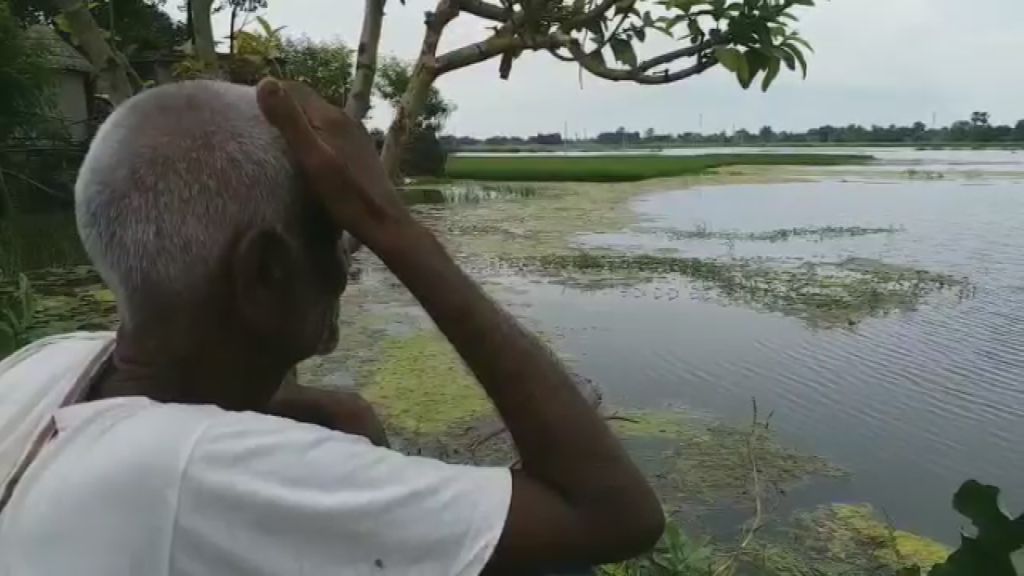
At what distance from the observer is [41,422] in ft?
2.76

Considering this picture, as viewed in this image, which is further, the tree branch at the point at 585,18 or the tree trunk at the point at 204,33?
the tree branch at the point at 585,18

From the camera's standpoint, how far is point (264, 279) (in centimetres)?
84

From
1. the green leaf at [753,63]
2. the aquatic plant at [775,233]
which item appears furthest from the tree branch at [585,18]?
the aquatic plant at [775,233]

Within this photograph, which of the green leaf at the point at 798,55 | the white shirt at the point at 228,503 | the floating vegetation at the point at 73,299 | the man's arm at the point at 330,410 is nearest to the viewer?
the white shirt at the point at 228,503

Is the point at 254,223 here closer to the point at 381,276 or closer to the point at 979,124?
the point at 381,276

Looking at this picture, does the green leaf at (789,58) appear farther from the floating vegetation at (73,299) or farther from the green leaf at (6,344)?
the floating vegetation at (73,299)

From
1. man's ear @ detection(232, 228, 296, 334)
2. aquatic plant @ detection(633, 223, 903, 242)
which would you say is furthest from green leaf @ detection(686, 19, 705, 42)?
aquatic plant @ detection(633, 223, 903, 242)

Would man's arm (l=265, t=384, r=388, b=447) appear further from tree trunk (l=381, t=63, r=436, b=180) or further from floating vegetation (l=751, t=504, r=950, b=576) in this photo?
floating vegetation (l=751, t=504, r=950, b=576)

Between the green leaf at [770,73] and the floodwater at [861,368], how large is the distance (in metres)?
2.97

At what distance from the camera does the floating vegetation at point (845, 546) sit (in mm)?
3699

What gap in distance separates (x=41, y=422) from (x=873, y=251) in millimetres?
12258

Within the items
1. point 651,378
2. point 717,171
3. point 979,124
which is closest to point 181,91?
point 651,378

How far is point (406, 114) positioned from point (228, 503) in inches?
49.6

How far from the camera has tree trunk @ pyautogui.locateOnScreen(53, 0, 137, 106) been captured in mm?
1813
